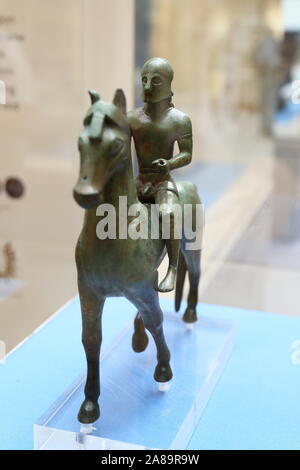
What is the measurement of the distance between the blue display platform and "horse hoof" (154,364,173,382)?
0.13m

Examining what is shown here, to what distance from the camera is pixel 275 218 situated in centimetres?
390

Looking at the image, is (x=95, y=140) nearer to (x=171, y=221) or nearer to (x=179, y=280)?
(x=171, y=221)

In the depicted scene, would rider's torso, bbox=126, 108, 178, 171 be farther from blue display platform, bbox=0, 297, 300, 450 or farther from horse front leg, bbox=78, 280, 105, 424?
blue display platform, bbox=0, 297, 300, 450

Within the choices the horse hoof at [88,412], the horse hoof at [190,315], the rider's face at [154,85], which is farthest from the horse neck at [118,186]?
the horse hoof at [190,315]

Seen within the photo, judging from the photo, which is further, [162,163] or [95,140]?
[162,163]

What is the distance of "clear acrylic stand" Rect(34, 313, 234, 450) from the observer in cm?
125

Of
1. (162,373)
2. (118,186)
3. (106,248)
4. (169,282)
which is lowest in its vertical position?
(162,373)

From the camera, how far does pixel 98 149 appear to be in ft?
3.51

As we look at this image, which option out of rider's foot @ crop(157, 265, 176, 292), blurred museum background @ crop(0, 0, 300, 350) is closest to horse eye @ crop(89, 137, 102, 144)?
rider's foot @ crop(157, 265, 176, 292)

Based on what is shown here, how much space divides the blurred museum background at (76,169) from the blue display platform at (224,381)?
36 cm

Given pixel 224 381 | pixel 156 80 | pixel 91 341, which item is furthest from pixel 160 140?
pixel 224 381

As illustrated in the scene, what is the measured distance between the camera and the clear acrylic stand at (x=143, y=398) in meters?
1.25

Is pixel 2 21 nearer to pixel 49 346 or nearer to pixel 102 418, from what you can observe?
pixel 49 346

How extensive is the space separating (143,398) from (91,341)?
0.79ft
